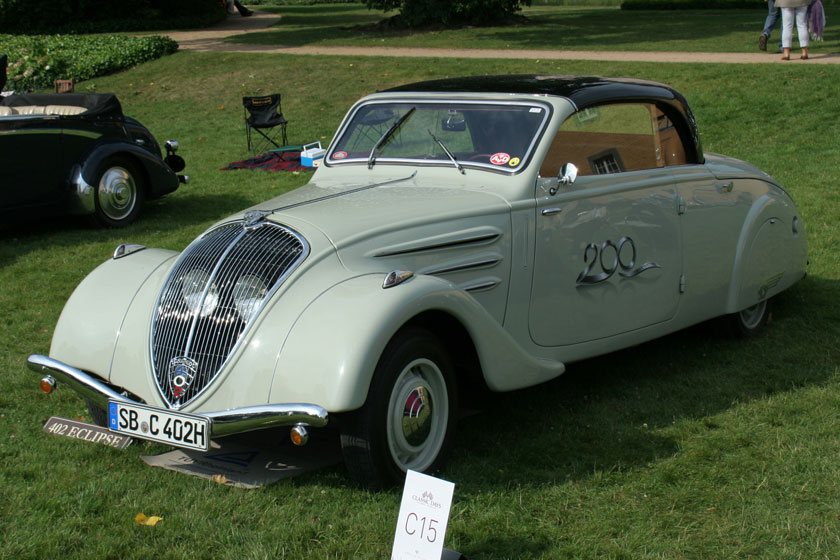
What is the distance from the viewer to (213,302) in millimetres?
3928

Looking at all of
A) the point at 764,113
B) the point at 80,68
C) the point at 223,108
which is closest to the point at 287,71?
the point at 223,108

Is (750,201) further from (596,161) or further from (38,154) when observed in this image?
(38,154)

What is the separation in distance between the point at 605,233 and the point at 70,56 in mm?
17966

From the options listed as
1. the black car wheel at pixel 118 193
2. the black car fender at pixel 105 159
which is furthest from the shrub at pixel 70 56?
the black car wheel at pixel 118 193

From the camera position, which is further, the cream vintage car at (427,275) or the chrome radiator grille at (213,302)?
the chrome radiator grille at (213,302)

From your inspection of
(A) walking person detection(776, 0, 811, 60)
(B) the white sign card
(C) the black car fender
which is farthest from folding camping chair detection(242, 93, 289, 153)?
(B) the white sign card

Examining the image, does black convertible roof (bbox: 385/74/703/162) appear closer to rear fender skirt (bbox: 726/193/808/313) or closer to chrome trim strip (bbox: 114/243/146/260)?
rear fender skirt (bbox: 726/193/808/313)

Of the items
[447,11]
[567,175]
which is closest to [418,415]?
[567,175]

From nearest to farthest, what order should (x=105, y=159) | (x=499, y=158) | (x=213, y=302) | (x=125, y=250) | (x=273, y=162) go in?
(x=213, y=302), (x=499, y=158), (x=125, y=250), (x=105, y=159), (x=273, y=162)

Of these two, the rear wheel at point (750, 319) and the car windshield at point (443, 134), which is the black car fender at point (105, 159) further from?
the rear wheel at point (750, 319)

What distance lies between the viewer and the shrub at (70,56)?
18625 mm

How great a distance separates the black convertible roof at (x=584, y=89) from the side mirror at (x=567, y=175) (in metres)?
0.43

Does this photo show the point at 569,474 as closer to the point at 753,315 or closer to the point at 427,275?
the point at 427,275

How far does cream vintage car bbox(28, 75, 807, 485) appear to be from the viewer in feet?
12.0
